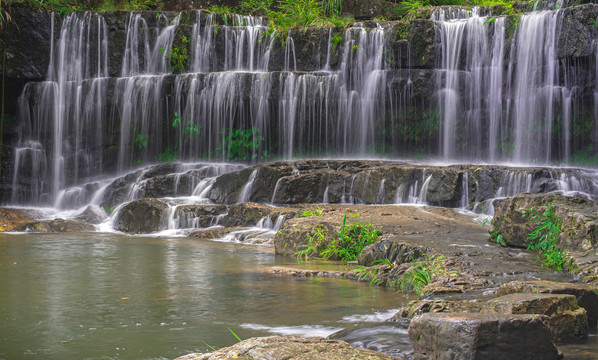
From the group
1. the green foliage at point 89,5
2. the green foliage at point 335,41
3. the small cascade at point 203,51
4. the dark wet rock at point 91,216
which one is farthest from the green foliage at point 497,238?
the green foliage at point 89,5

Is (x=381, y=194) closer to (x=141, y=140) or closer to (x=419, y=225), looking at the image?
(x=419, y=225)

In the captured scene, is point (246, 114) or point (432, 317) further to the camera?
point (246, 114)

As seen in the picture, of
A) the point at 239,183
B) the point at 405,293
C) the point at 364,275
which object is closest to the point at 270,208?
the point at 239,183

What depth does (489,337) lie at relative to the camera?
9.87 feet

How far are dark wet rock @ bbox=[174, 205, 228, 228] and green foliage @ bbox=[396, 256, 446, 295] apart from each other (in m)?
6.95

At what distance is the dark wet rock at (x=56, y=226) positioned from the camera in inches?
502

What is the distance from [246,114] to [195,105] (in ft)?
5.19

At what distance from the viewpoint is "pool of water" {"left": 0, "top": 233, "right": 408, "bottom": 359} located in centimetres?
390

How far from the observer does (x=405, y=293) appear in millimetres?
5711

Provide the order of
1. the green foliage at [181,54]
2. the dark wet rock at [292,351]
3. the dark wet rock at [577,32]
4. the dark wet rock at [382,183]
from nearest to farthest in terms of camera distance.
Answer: the dark wet rock at [292,351]
the dark wet rock at [382,183]
the dark wet rock at [577,32]
the green foliage at [181,54]

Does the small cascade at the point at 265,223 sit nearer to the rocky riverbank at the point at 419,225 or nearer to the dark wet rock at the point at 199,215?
the rocky riverbank at the point at 419,225

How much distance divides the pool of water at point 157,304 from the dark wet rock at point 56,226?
4.41 metres

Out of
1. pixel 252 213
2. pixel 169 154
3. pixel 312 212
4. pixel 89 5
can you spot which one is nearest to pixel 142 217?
pixel 252 213

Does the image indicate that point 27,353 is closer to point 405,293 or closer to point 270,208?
point 405,293
